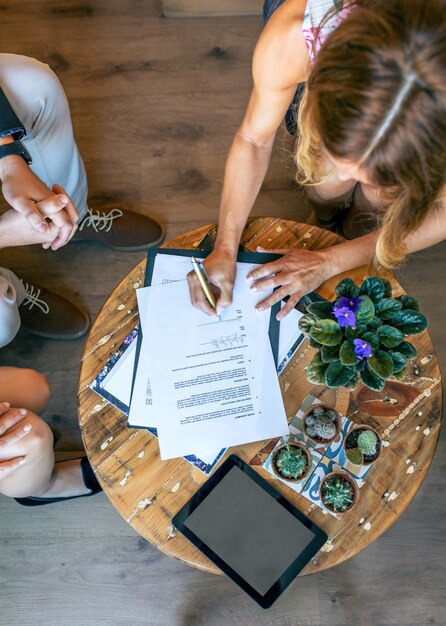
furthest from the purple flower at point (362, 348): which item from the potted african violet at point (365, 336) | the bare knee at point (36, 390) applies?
the bare knee at point (36, 390)

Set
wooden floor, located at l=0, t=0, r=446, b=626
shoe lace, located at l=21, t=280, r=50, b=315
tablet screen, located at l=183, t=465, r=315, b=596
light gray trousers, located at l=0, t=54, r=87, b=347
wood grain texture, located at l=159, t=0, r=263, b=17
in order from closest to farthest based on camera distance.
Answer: tablet screen, located at l=183, t=465, r=315, b=596, light gray trousers, located at l=0, t=54, r=87, b=347, wooden floor, located at l=0, t=0, r=446, b=626, shoe lace, located at l=21, t=280, r=50, b=315, wood grain texture, located at l=159, t=0, r=263, b=17

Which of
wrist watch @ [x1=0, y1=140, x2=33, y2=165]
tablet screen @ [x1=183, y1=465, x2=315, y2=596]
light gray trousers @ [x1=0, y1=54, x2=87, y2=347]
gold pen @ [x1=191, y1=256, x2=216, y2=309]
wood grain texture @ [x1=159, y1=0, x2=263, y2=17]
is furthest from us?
wood grain texture @ [x1=159, y1=0, x2=263, y2=17]

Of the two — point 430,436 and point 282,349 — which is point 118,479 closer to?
point 282,349

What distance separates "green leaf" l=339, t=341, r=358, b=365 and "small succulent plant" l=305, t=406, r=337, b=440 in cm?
21

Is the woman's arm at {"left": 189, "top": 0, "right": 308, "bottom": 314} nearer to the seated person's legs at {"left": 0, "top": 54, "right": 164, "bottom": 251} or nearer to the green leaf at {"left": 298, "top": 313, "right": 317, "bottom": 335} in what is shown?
the green leaf at {"left": 298, "top": 313, "right": 317, "bottom": 335}

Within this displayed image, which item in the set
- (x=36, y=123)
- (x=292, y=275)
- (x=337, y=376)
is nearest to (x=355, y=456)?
(x=337, y=376)

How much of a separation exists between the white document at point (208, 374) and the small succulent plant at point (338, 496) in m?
0.12

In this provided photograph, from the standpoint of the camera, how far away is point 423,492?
132cm

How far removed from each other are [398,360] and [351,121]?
0.32 meters

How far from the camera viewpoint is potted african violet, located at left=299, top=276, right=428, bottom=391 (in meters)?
0.69

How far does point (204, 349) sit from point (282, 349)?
14 cm

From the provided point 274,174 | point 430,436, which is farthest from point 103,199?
point 430,436

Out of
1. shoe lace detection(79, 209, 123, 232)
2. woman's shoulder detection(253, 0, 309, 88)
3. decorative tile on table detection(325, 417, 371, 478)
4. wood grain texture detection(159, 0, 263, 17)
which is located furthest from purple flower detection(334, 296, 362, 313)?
wood grain texture detection(159, 0, 263, 17)

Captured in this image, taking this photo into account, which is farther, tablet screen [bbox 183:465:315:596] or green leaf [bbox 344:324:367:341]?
tablet screen [bbox 183:465:315:596]
